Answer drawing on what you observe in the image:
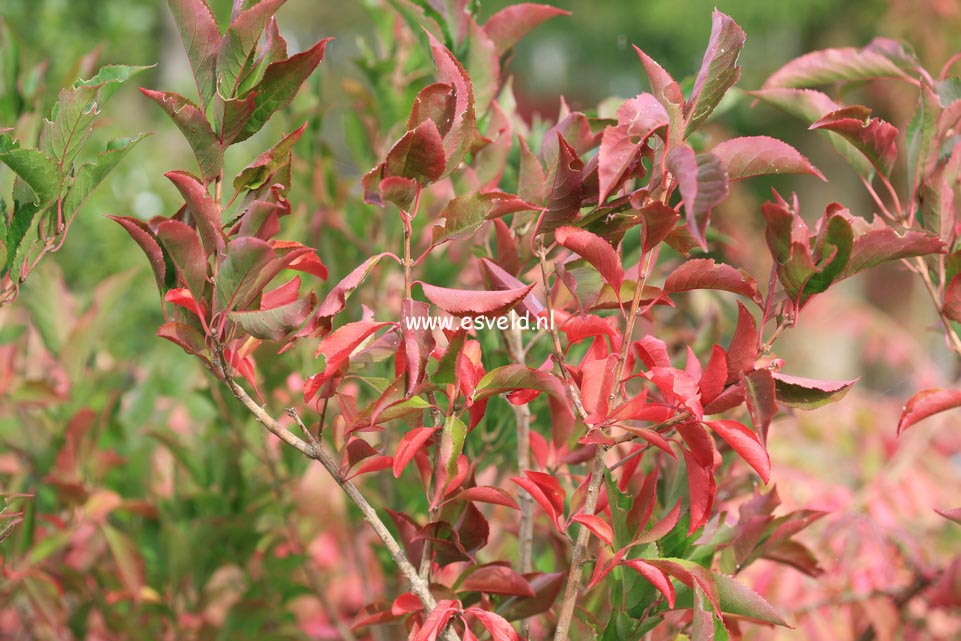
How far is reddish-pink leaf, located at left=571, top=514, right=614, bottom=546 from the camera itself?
63 cm

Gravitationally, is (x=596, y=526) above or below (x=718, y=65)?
below

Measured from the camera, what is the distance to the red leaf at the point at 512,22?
2.91ft

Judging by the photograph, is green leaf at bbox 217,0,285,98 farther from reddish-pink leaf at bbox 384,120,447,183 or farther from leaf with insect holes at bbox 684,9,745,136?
leaf with insect holes at bbox 684,9,745,136

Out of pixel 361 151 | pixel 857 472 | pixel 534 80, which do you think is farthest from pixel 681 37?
pixel 361 151

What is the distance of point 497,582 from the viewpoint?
730 mm

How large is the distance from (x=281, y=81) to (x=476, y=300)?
201mm

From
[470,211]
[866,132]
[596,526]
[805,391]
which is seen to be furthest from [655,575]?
[866,132]

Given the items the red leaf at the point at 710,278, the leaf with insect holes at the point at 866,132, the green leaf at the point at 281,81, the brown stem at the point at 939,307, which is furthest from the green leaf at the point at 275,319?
the brown stem at the point at 939,307

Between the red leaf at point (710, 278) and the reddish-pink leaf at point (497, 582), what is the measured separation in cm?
25

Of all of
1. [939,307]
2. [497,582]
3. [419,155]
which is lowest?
[497,582]

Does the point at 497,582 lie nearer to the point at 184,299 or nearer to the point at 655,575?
the point at 655,575

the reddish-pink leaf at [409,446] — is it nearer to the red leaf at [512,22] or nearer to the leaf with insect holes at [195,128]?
the leaf with insect holes at [195,128]

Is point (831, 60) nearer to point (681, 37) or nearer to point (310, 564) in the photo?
point (310, 564)

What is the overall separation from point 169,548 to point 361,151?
1.98 feet
